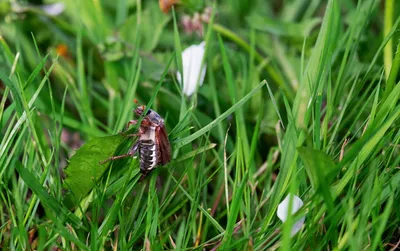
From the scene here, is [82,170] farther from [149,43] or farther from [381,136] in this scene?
[149,43]

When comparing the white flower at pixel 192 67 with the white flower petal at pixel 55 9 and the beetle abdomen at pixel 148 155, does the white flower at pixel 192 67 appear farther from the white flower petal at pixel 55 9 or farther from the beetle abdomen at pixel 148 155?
the white flower petal at pixel 55 9

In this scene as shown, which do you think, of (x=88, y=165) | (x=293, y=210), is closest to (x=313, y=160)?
(x=293, y=210)

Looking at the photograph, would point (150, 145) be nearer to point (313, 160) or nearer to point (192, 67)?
point (313, 160)

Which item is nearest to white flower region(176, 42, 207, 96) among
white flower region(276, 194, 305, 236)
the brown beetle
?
the brown beetle

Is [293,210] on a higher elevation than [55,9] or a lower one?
lower

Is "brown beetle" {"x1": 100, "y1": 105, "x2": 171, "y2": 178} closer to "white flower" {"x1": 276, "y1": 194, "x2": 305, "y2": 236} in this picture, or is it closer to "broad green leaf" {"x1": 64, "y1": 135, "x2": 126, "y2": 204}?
"broad green leaf" {"x1": 64, "y1": 135, "x2": 126, "y2": 204}

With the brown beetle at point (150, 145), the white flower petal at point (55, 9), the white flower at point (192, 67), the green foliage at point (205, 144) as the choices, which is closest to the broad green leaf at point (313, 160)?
the green foliage at point (205, 144)
